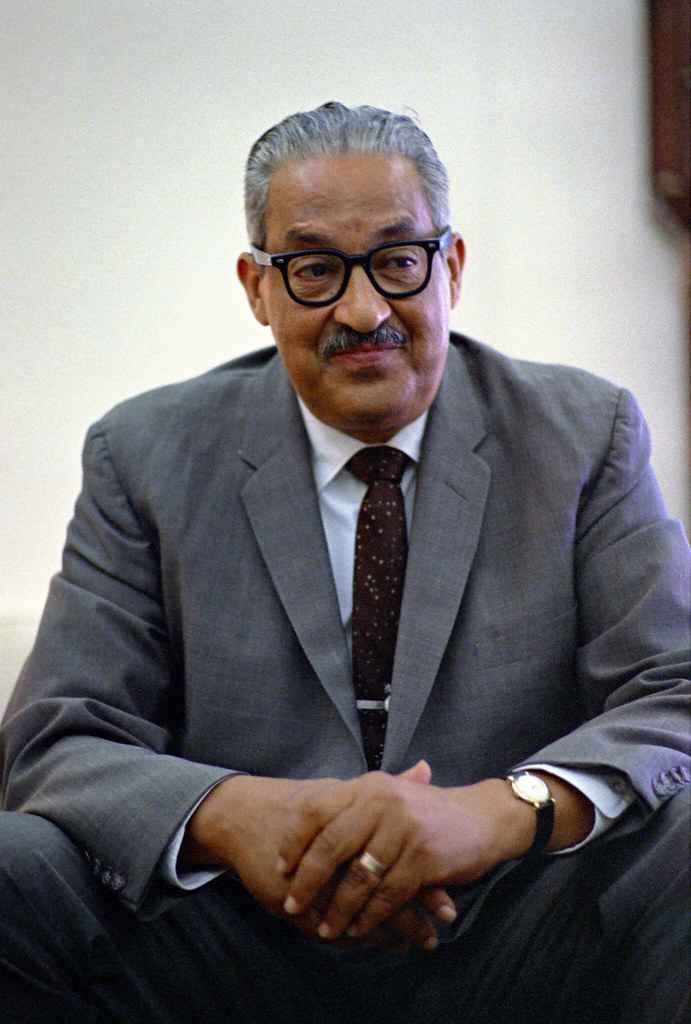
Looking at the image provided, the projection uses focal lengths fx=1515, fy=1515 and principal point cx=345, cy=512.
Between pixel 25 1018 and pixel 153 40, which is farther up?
pixel 153 40

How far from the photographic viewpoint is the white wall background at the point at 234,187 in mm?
2752

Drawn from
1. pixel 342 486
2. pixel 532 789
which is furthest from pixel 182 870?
pixel 342 486

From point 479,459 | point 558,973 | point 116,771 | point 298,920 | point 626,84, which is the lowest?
point 558,973

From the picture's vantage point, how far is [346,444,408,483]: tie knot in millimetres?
1939

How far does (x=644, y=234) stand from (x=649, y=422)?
366mm

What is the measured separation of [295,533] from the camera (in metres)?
1.91

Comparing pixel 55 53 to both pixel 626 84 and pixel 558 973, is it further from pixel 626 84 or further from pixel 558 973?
pixel 558 973

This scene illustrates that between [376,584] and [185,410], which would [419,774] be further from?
[185,410]

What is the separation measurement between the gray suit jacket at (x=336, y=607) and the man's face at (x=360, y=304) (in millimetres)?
103

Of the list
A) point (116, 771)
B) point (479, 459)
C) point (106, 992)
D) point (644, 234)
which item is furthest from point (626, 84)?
point (106, 992)

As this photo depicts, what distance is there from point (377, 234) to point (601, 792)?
712mm

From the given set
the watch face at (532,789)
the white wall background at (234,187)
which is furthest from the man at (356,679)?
the white wall background at (234,187)

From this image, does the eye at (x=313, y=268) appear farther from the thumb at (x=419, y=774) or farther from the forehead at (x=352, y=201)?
the thumb at (x=419, y=774)

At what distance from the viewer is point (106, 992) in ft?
5.35
